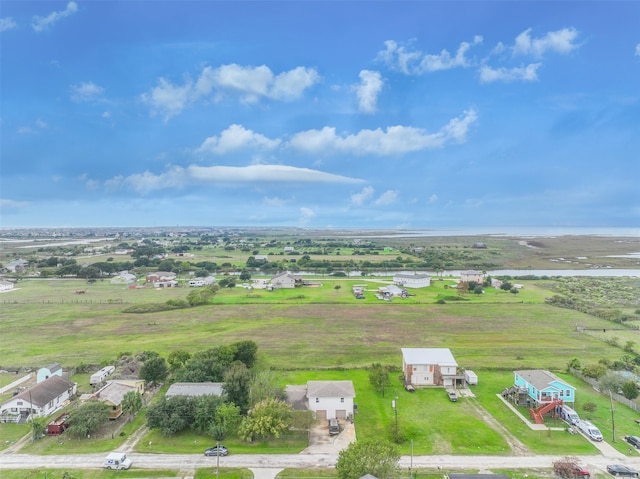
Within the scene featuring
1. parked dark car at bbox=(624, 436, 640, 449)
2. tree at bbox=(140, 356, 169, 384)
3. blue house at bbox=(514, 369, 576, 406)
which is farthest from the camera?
tree at bbox=(140, 356, 169, 384)

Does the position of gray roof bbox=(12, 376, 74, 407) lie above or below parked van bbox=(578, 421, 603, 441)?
above

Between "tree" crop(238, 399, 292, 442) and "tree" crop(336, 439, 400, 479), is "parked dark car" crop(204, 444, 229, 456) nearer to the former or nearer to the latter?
"tree" crop(238, 399, 292, 442)

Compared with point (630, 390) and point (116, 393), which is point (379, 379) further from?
point (116, 393)

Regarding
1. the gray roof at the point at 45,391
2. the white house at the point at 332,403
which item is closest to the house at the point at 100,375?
the gray roof at the point at 45,391

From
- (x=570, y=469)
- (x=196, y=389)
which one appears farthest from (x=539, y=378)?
(x=196, y=389)

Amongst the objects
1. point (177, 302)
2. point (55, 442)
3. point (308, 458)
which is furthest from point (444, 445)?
point (177, 302)

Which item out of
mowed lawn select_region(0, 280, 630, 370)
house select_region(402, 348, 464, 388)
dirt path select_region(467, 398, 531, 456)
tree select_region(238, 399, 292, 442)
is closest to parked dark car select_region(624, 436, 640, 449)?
dirt path select_region(467, 398, 531, 456)
